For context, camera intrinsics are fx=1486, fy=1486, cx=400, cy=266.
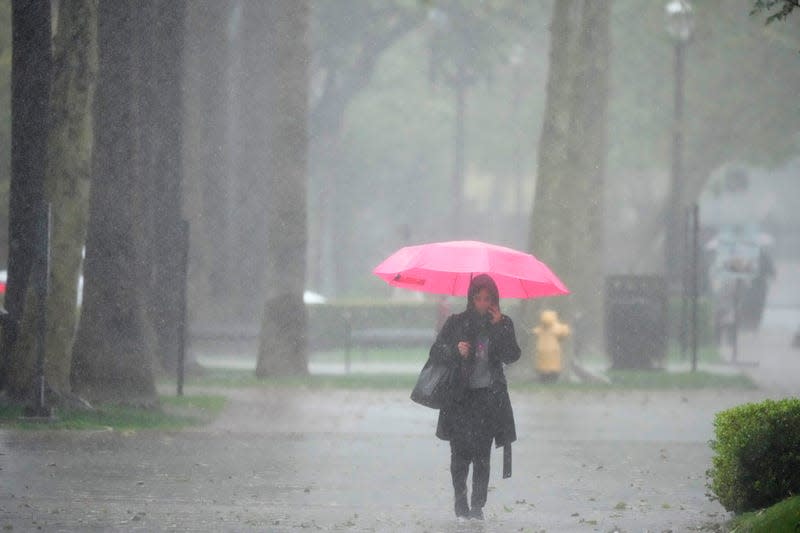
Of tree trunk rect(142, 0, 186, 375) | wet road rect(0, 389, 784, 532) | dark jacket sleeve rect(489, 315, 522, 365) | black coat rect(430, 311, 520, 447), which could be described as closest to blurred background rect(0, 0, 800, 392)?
tree trunk rect(142, 0, 186, 375)

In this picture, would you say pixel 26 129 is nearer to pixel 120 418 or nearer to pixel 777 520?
pixel 120 418

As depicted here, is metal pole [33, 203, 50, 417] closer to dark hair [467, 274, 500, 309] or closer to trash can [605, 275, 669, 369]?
dark hair [467, 274, 500, 309]

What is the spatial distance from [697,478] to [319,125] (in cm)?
3093

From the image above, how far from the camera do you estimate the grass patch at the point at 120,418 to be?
1407cm

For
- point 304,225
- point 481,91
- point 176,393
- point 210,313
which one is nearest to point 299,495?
point 176,393

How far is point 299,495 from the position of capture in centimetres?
1083

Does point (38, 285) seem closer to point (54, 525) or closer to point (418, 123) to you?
point (54, 525)

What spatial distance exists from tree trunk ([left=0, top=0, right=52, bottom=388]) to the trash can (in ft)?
31.1

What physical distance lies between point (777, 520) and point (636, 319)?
14.1 meters

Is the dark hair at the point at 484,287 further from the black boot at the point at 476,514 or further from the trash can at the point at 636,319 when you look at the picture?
the trash can at the point at 636,319

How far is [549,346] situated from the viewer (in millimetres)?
20141

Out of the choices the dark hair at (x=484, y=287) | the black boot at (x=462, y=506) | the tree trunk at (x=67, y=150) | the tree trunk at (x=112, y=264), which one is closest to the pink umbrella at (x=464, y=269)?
the dark hair at (x=484, y=287)

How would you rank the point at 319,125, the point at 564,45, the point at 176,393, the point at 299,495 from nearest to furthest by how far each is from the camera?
the point at 299,495
the point at 176,393
the point at 564,45
the point at 319,125

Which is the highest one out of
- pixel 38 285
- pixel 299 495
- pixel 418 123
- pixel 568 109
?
pixel 418 123
